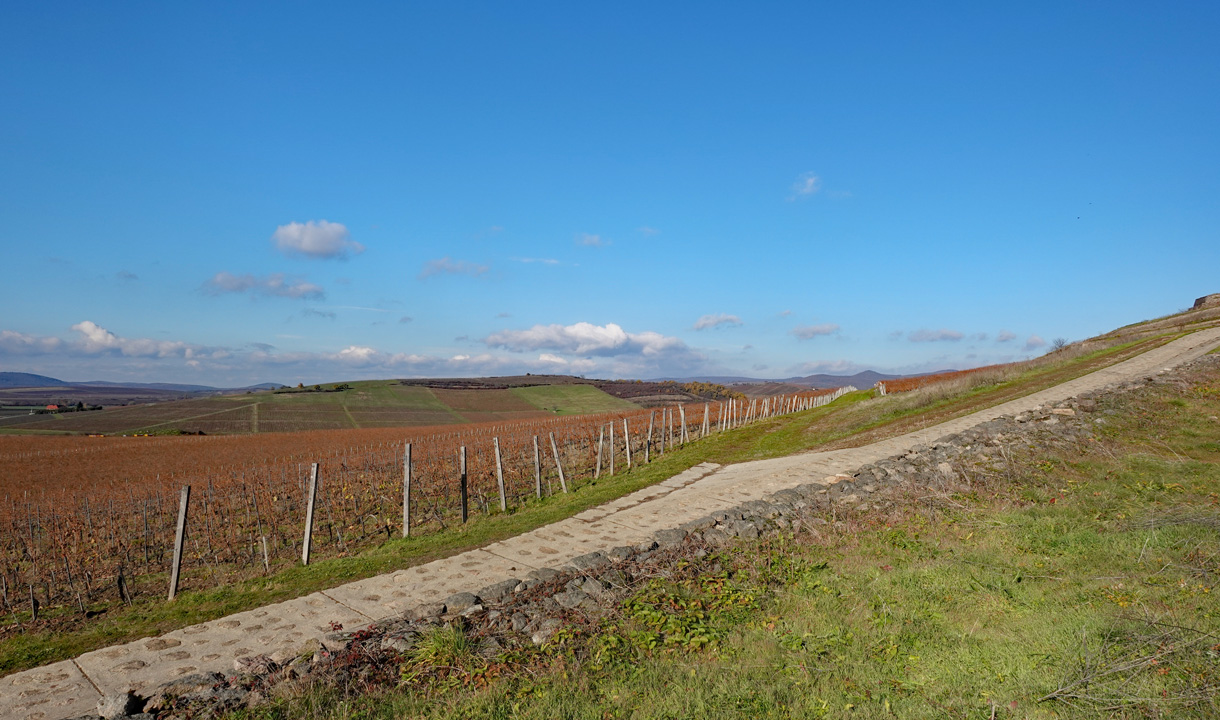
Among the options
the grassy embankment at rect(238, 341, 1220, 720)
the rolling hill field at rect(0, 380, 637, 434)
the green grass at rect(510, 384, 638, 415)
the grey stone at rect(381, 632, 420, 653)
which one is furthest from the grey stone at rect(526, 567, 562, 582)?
the green grass at rect(510, 384, 638, 415)

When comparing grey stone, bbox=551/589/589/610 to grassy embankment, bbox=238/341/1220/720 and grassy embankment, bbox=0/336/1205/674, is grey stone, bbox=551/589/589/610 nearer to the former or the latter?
grassy embankment, bbox=238/341/1220/720

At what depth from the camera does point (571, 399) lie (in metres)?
86.5

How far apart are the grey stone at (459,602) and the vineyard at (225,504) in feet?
19.6

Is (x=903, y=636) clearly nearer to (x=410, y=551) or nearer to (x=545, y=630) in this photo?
(x=545, y=630)

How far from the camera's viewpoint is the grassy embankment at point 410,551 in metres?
8.12

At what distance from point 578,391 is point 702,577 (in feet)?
280

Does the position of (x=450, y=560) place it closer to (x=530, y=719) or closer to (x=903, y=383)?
(x=530, y=719)

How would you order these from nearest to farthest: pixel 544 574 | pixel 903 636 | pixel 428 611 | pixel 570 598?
pixel 903 636, pixel 428 611, pixel 570 598, pixel 544 574

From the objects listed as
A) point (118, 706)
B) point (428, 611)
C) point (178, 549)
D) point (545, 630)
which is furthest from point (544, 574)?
point (178, 549)

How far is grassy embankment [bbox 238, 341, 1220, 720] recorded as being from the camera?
442cm

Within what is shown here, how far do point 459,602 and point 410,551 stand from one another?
465 cm

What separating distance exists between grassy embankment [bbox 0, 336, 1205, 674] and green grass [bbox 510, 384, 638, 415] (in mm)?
47394

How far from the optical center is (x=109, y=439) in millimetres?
48125

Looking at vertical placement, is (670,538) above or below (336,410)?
above
